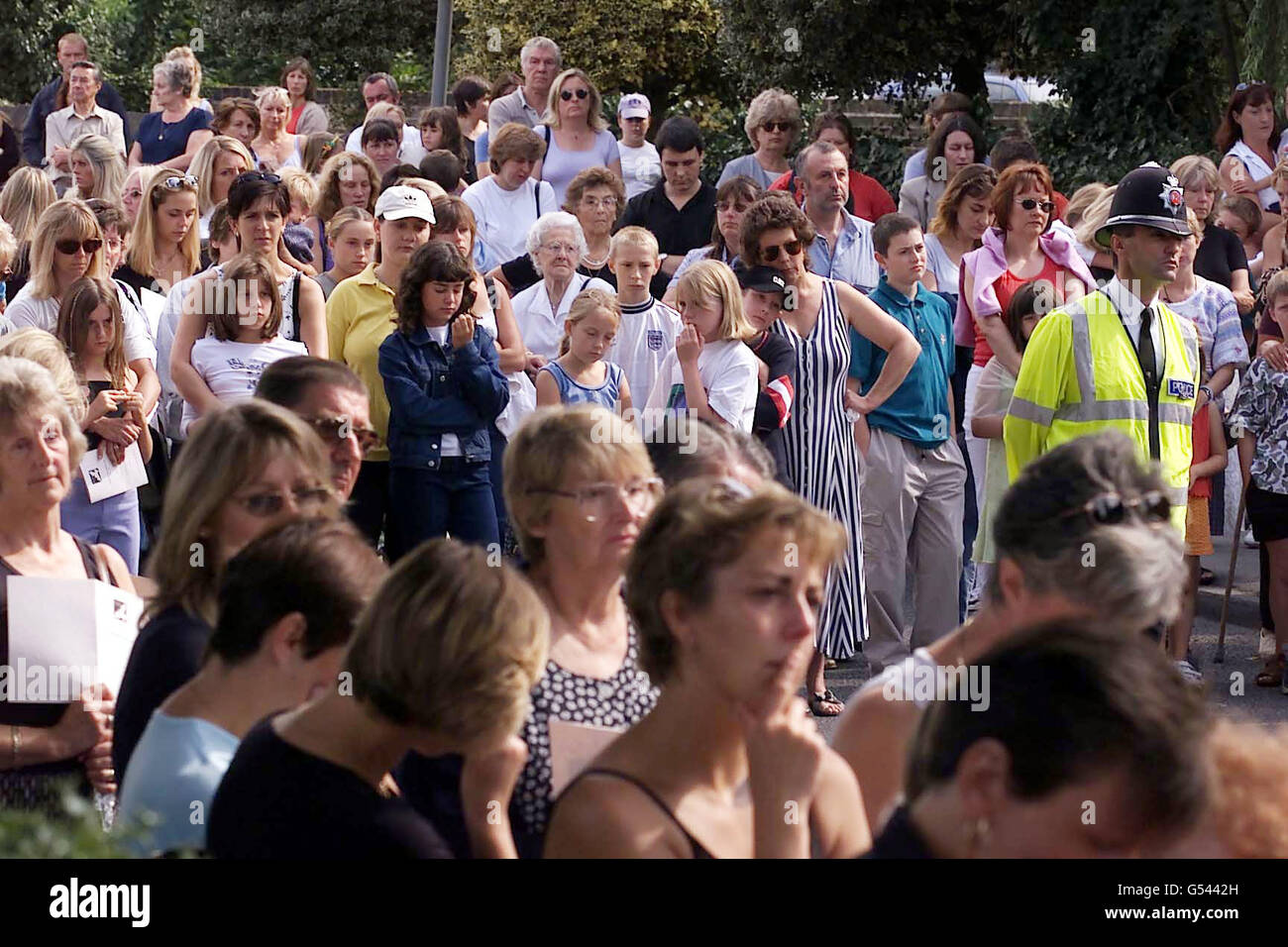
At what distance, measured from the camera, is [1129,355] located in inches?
245

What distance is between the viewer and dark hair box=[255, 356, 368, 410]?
15.3 ft

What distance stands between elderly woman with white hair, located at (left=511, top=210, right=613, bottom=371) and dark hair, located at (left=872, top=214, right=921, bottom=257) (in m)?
1.28

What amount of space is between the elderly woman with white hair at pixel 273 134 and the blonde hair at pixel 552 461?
901cm

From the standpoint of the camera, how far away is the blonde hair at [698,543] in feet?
10.2

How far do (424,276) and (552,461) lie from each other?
3280mm

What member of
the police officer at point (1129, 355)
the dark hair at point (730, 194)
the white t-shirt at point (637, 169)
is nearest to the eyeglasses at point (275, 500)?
the police officer at point (1129, 355)

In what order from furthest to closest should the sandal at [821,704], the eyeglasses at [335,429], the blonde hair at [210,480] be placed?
the sandal at [821,704] < the eyeglasses at [335,429] < the blonde hair at [210,480]

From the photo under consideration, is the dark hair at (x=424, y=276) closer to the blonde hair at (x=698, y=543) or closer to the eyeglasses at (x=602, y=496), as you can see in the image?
the eyeglasses at (x=602, y=496)

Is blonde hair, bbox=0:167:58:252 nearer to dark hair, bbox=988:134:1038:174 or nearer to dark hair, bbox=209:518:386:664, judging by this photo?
dark hair, bbox=988:134:1038:174

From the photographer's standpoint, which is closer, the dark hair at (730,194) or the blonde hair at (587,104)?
the dark hair at (730,194)
